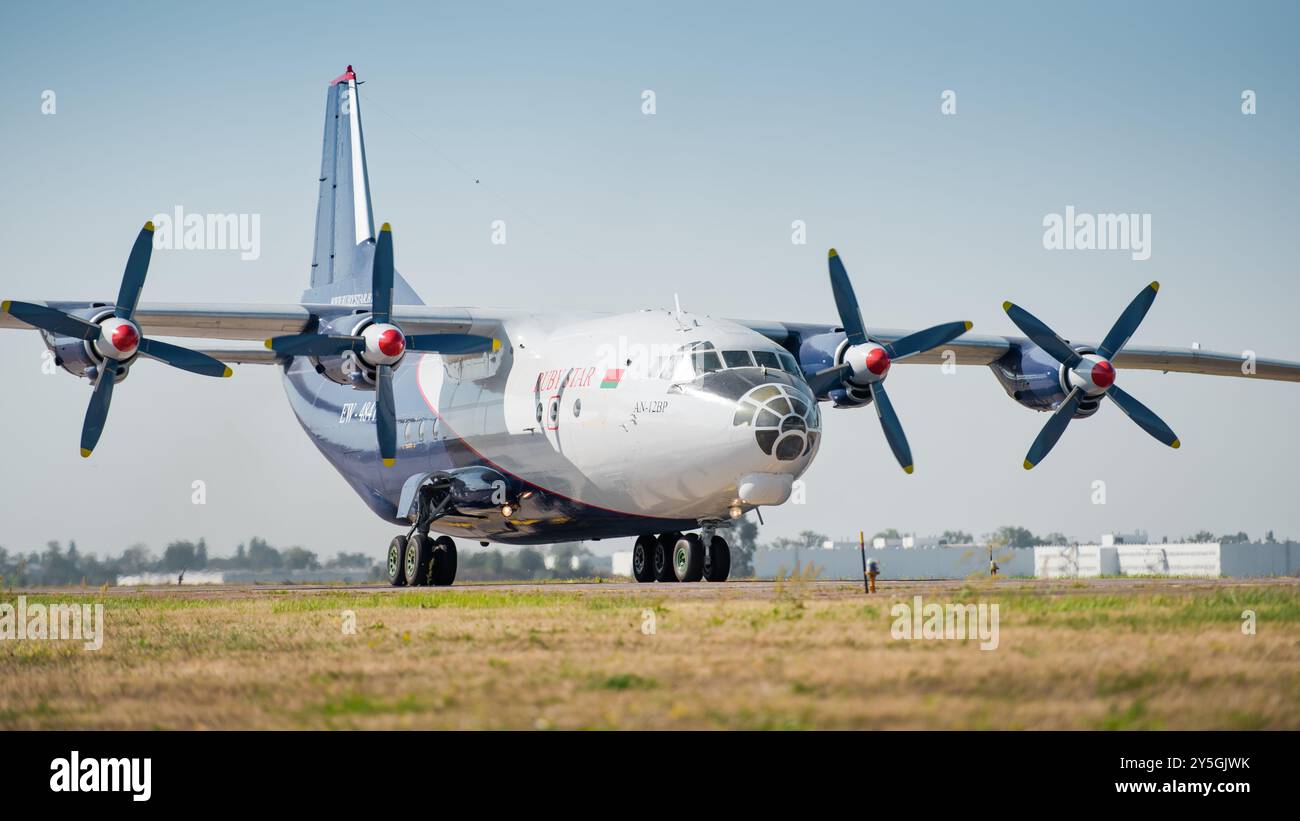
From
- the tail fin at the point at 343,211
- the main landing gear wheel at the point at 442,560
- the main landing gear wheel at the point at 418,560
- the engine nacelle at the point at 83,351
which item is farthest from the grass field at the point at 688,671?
the tail fin at the point at 343,211

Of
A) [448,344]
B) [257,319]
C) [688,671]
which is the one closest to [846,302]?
[448,344]

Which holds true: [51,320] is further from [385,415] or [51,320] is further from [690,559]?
[690,559]

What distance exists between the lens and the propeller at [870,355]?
29172mm

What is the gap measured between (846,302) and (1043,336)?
16.3 ft

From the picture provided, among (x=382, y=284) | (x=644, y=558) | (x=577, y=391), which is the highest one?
(x=382, y=284)

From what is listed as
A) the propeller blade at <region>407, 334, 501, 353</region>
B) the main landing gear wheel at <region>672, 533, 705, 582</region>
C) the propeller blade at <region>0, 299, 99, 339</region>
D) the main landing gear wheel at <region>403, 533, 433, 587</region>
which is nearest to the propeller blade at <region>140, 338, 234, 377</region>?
the propeller blade at <region>0, 299, 99, 339</region>

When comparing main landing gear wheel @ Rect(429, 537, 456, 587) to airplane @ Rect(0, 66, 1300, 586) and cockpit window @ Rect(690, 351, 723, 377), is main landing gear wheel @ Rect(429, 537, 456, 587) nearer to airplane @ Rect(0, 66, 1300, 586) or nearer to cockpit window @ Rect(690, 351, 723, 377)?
airplane @ Rect(0, 66, 1300, 586)

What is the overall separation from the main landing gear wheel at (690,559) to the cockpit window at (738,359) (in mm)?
5038

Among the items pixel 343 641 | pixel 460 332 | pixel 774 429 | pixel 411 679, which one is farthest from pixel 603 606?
pixel 460 332

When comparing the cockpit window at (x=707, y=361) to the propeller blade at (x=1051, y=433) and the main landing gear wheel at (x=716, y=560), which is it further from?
the propeller blade at (x=1051, y=433)

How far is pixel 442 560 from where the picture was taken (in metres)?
30.2

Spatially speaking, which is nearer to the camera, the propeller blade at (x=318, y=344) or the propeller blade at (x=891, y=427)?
the propeller blade at (x=318, y=344)

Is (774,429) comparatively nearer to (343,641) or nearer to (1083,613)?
(1083,613)
